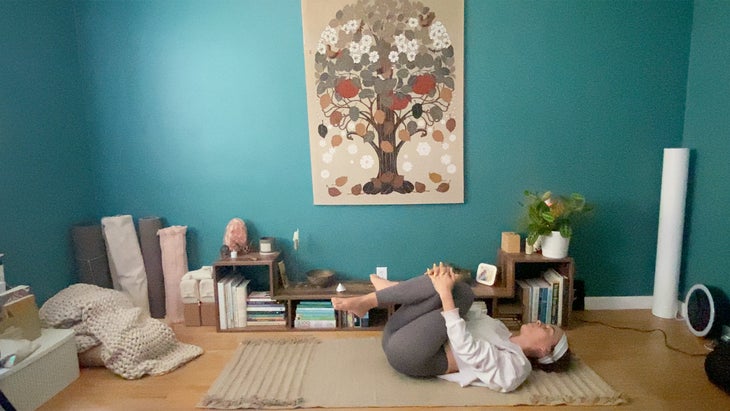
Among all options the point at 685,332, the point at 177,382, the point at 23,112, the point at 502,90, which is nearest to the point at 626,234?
the point at 685,332

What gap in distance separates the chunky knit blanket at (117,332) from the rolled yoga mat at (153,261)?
474mm

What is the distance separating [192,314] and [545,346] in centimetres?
220

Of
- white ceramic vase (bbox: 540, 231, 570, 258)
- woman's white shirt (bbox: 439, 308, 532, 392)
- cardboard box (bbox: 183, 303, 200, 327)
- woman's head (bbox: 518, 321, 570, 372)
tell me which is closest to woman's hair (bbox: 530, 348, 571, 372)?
woman's head (bbox: 518, 321, 570, 372)

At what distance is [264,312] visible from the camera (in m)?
3.02

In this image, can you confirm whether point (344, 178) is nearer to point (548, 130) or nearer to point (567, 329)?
point (548, 130)

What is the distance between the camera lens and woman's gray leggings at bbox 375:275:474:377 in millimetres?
2225

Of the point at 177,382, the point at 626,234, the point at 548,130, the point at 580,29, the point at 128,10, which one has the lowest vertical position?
the point at 177,382

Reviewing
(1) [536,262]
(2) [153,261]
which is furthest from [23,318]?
(1) [536,262]

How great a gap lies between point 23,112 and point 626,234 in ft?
12.8

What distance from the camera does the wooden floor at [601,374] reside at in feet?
7.14

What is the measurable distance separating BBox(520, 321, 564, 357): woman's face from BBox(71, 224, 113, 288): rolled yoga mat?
8.84 feet

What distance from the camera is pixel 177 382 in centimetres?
238

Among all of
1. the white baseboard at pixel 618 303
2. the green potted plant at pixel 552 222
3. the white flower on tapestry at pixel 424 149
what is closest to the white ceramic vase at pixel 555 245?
the green potted plant at pixel 552 222

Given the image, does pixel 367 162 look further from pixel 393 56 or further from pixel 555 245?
pixel 555 245
